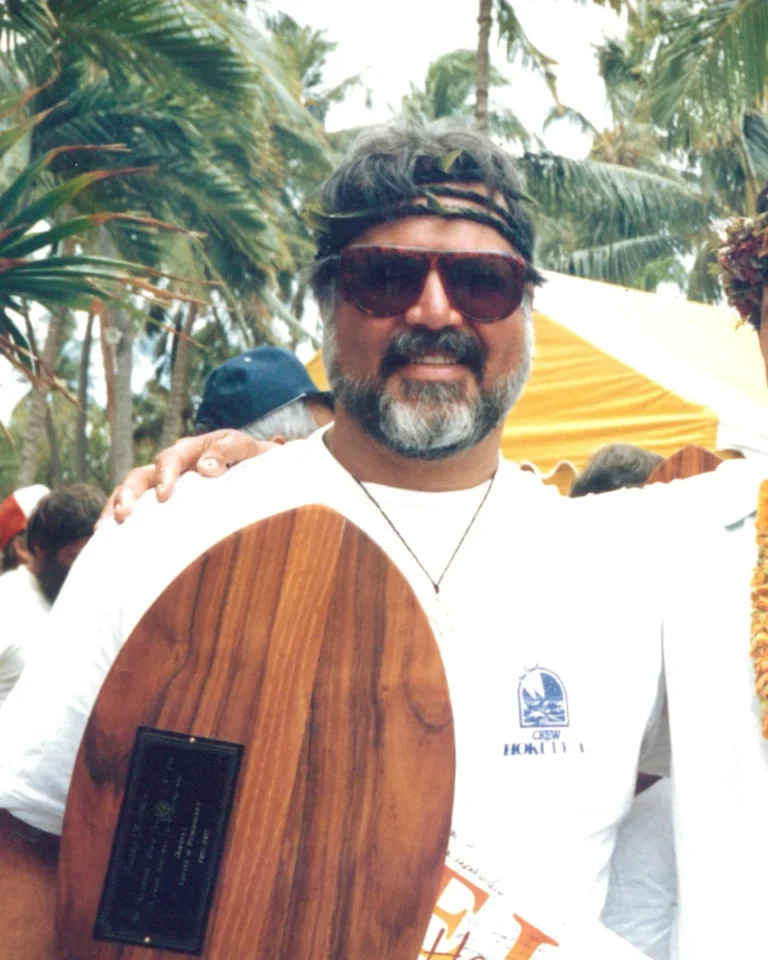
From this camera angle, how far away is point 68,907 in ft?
5.01

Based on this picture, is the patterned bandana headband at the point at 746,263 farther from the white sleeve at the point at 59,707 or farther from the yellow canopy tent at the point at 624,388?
the yellow canopy tent at the point at 624,388

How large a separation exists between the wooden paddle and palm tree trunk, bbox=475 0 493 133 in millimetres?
12758

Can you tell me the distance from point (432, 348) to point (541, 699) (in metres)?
0.54

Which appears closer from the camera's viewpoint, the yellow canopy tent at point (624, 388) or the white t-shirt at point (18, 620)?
the white t-shirt at point (18, 620)

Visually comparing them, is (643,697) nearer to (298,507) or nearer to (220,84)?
(298,507)

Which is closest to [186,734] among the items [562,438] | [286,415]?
[286,415]

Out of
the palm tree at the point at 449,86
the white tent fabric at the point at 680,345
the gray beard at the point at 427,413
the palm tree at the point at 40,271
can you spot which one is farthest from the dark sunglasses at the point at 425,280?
the palm tree at the point at 449,86

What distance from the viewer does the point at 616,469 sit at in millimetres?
4090

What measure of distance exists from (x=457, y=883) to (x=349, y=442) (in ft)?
2.23

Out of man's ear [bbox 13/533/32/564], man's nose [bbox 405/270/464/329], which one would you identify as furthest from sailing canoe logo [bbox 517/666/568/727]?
man's ear [bbox 13/533/32/564]

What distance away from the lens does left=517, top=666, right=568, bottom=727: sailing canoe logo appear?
167 cm

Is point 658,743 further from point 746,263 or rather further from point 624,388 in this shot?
A: point 624,388

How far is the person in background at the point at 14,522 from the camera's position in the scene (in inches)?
204

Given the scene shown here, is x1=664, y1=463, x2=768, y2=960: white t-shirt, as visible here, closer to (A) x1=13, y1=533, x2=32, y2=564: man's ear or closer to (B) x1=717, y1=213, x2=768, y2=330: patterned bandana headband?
(B) x1=717, y1=213, x2=768, y2=330: patterned bandana headband
